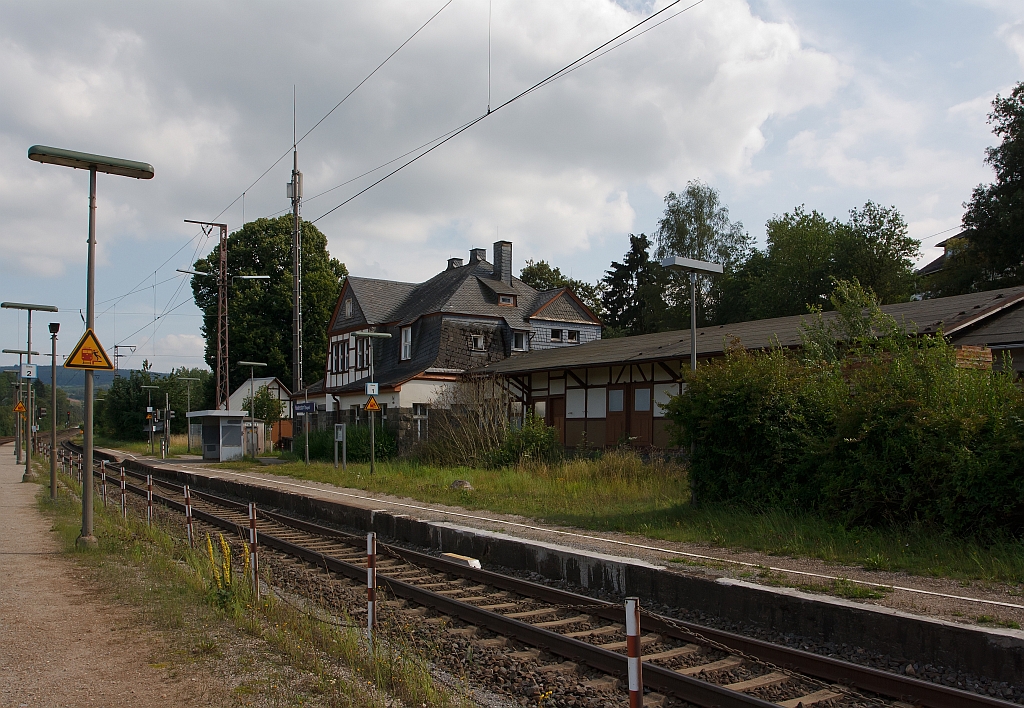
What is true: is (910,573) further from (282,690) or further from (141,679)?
(141,679)

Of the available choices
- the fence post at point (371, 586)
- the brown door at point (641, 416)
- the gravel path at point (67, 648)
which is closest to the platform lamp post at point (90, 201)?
the gravel path at point (67, 648)

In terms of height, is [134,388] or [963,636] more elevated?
[134,388]

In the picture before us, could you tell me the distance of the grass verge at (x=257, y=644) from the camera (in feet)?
18.0

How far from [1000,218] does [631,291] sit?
33647 mm

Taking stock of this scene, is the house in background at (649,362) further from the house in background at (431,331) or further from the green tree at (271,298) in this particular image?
the green tree at (271,298)

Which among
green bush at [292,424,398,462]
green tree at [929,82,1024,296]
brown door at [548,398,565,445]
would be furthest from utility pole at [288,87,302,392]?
green tree at [929,82,1024,296]

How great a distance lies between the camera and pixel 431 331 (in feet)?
122

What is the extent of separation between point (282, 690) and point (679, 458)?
15680 millimetres

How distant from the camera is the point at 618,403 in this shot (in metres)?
26.9

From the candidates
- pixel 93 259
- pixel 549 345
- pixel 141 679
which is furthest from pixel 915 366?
pixel 549 345

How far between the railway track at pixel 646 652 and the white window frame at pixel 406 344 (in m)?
27.9

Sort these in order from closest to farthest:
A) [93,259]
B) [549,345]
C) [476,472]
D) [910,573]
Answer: [910,573] < [93,259] < [476,472] < [549,345]

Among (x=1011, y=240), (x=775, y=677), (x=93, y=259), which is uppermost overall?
(x=1011, y=240)

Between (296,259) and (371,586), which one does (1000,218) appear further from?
(371,586)
